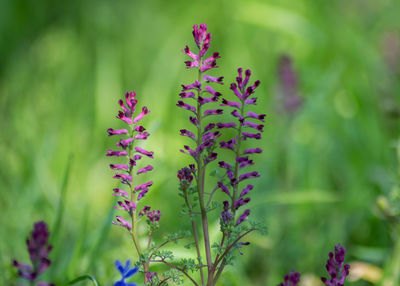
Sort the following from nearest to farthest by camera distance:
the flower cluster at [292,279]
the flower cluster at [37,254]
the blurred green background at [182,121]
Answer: the flower cluster at [37,254] → the flower cluster at [292,279] → the blurred green background at [182,121]

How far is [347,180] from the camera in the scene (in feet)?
13.1

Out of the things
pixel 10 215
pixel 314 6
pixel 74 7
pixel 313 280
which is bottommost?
pixel 313 280

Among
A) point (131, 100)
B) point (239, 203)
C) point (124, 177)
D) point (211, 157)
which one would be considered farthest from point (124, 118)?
point (239, 203)

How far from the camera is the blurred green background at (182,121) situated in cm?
322

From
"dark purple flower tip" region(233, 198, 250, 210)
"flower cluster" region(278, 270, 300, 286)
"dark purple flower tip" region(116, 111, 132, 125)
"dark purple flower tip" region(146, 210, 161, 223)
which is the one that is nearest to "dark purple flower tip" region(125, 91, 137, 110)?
"dark purple flower tip" region(116, 111, 132, 125)

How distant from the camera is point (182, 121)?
4887mm

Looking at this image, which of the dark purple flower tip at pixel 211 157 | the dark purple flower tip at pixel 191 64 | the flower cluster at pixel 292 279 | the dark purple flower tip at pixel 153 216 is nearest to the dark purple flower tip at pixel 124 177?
the dark purple flower tip at pixel 153 216

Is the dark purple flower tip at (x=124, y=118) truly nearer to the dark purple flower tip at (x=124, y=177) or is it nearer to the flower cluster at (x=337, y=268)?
the dark purple flower tip at (x=124, y=177)

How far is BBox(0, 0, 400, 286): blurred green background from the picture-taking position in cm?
322

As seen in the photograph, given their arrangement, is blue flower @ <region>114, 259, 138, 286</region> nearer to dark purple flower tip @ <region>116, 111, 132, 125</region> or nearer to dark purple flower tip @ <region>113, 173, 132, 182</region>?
dark purple flower tip @ <region>113, 173, 132, 182</region>

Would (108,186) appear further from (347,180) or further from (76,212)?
(347,180)

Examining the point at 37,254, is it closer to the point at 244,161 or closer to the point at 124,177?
the point at 124,177

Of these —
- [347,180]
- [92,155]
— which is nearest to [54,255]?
[92,155]

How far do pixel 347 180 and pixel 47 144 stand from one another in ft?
8.11
